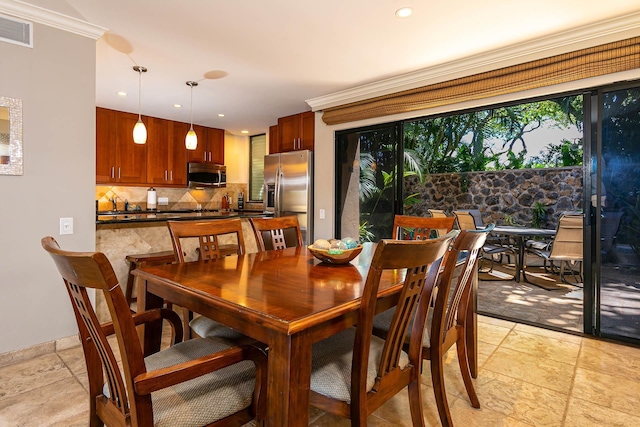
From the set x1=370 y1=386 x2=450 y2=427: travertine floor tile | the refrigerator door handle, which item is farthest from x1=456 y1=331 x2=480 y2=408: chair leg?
the refrigerator door handle

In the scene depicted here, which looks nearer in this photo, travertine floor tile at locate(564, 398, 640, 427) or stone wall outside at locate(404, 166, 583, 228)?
travertine floor tile at locate(564, 398, 640, 427)

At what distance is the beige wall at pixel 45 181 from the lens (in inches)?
88.2

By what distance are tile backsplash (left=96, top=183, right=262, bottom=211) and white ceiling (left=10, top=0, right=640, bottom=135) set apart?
5.81ft

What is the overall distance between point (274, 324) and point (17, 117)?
2450 mm

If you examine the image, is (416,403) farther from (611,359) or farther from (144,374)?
(611,359)

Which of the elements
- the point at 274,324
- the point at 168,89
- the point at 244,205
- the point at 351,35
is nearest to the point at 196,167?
the point at 244,205

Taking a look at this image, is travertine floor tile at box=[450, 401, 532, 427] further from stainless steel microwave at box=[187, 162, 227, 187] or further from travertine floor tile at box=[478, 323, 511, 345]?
stainless steel microwave at box=[187, 162, 227, 187]

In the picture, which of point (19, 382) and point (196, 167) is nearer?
point (19, 382)

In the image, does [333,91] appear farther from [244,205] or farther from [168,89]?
[244,205]

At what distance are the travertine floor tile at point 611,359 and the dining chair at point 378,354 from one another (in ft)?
5.57

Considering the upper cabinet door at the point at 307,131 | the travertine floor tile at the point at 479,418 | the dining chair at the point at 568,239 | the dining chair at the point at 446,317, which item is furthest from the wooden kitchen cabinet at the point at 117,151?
the dining chair at the point at 568,239

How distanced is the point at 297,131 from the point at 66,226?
3.14m

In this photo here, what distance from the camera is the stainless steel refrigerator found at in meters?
4.53

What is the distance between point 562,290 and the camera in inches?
167
